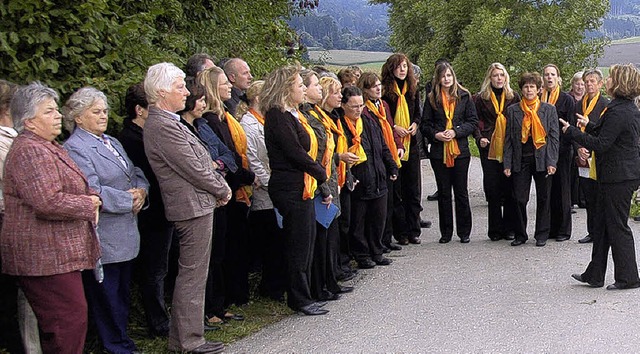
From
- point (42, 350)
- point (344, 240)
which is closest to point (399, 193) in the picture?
point (344, 240)

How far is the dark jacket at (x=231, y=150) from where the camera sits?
256 inches

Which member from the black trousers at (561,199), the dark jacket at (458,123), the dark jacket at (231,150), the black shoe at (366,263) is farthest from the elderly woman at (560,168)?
the dark jacket at (231,150)

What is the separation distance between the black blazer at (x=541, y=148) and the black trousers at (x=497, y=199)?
322 millimetres

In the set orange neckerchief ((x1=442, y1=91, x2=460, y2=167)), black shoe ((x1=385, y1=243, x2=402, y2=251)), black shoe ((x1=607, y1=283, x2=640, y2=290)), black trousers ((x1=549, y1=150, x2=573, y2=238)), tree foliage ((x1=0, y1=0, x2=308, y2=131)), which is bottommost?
black shoe ((x1=607, y1=283, x2=640, y2=290))

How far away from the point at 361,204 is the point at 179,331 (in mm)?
3113

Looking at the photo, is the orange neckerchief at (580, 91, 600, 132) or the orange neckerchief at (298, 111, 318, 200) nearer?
the orange neckerchief at (298, 111, 318, 200)

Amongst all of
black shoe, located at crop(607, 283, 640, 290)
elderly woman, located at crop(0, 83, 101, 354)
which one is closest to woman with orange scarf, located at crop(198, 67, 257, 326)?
elderly woman, located at crop(0, 83, 101, 354)

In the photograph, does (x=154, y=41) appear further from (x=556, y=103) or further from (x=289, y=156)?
(x=556, y=103)

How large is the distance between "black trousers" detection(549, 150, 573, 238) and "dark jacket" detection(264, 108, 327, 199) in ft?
13.9

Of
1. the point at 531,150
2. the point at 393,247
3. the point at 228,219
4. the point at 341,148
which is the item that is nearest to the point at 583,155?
the point at 531,150

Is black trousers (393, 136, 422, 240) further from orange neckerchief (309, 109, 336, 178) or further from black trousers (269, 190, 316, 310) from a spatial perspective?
black trousers (269, 190, 316, 310)

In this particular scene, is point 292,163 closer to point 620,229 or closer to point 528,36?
point 620,229

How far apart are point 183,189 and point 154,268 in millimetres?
856

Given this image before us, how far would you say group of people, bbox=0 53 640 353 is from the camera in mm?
4840
